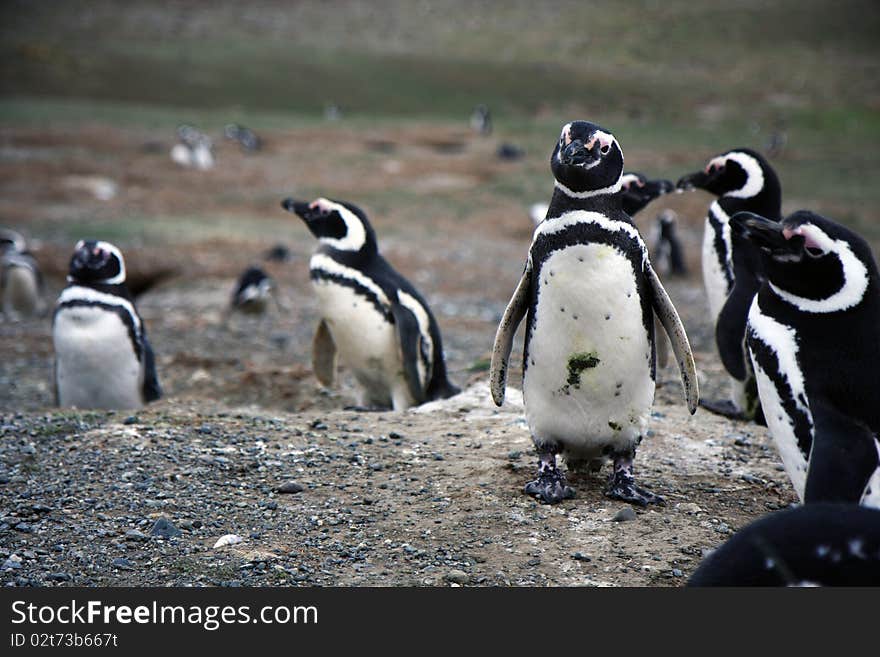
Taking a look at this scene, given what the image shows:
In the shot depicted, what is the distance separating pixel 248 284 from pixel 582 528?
7020 mm

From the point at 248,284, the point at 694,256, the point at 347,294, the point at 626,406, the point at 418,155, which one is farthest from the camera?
the point at 418,155

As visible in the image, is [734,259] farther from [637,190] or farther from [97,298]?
[97,298]

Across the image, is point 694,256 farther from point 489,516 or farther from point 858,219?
point 489,516

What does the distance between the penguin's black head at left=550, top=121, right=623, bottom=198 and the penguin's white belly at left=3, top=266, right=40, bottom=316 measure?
29.3 feet

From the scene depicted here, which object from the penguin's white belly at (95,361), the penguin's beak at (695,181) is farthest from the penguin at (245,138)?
the penguin's beak at (695,181)

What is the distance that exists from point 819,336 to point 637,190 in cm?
244

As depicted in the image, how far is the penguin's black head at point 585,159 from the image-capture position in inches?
147

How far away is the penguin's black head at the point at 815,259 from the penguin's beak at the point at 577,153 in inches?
23.7

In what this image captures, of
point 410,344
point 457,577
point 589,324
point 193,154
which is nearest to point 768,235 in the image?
point 589,324

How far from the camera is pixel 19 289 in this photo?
11195 millimetres

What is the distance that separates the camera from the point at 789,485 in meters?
4.36

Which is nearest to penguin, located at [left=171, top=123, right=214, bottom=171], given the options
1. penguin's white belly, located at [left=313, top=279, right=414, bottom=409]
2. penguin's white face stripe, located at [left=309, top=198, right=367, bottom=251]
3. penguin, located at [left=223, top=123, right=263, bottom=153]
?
penguin, located at [left=223, top=123, right=263, bottom=153]

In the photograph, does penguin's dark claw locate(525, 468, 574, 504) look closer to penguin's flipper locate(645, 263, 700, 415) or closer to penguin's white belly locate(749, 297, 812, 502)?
penguin's flipper locate(645, 263, 700, 415)

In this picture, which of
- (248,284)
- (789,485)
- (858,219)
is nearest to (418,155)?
(858,219)
